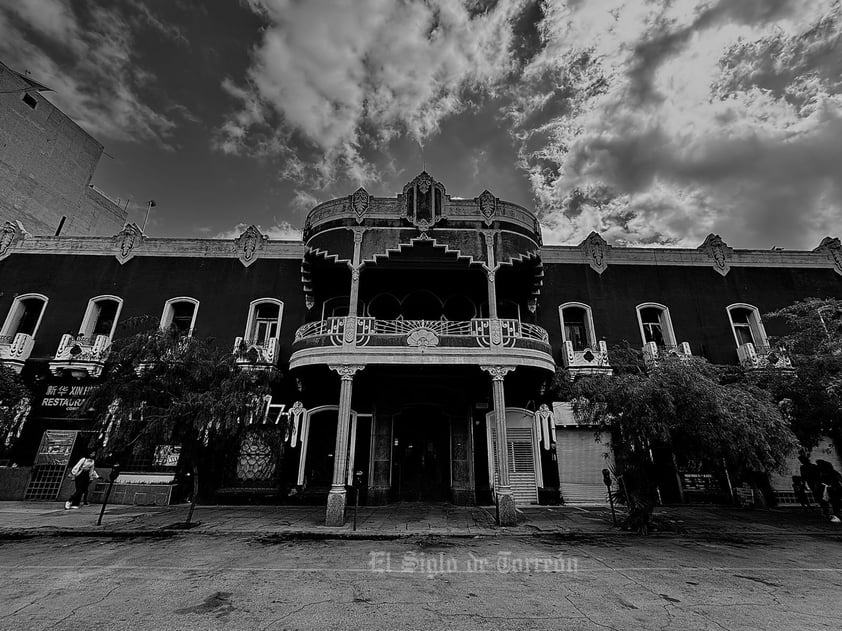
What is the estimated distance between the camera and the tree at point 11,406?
13.6 meters

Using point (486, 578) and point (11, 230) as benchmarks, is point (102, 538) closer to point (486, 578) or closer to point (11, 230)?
point (486, 578)

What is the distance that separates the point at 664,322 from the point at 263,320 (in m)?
Result: 17.2

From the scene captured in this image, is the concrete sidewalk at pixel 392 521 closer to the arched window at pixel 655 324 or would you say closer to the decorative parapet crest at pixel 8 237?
the arched window at pixel 655 324

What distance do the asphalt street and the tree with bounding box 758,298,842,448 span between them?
11.6 ft

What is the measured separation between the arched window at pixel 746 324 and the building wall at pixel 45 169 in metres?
33.8

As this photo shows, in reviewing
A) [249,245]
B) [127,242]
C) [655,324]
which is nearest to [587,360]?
[655,324]

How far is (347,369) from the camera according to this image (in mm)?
12047

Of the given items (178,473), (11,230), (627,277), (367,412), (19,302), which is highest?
(11,230)

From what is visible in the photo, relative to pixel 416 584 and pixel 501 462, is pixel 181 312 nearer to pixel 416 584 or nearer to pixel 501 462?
pixel 501 462

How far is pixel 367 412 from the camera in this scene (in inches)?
596

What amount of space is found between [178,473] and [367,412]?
7.17 meters

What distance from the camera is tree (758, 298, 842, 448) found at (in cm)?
1083

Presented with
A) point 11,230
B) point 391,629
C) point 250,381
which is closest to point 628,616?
point 391,629

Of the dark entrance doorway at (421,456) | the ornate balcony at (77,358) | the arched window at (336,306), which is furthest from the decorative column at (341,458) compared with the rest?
the ornate balcony at (77,358)
